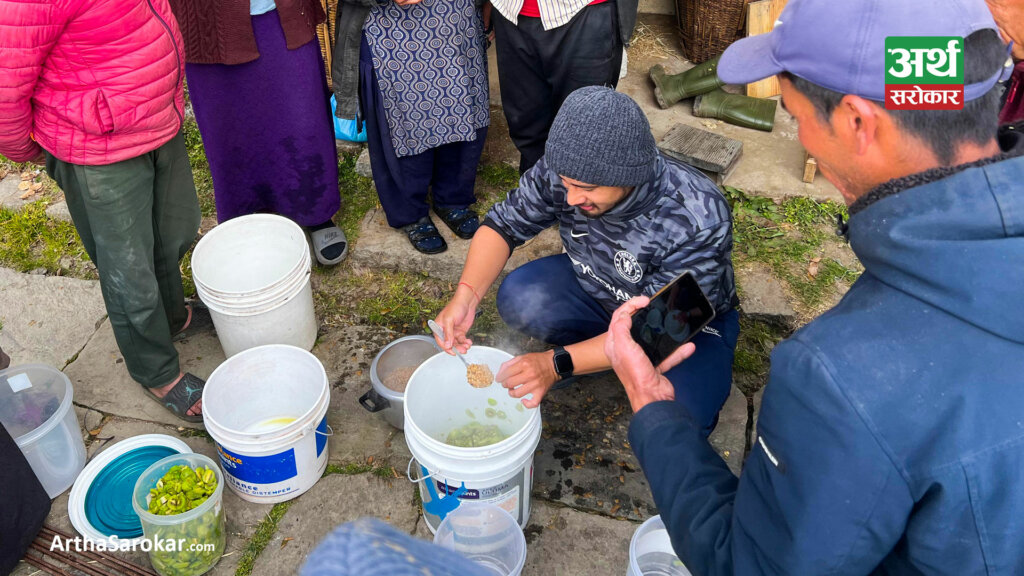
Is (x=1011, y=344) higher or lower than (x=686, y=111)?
higher

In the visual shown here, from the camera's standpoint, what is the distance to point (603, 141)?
2379 mm

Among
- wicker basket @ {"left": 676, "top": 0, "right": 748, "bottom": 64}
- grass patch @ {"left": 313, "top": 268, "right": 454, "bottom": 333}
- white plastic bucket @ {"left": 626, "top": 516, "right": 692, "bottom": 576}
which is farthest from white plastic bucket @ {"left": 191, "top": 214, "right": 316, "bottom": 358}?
wicker basket @ {"left": 676, "top": 0, "right": 748, "bottom": 64}

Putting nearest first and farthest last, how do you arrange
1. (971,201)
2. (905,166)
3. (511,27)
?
(971,201), (905,166), (511,27)

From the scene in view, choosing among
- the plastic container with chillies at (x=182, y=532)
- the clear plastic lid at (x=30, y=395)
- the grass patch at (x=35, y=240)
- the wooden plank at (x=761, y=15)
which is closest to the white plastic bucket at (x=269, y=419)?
the plastic container with chillies at (x=182, y=532)

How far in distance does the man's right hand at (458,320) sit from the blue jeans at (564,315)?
351mm

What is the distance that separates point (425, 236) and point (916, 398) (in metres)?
2.94

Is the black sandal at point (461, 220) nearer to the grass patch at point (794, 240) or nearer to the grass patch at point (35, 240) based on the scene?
the grass patch at point (794, 240)

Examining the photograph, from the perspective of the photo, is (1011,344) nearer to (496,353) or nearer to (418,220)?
(496,353)

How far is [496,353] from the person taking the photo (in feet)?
9.01

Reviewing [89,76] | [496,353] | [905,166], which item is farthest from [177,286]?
[905,166]

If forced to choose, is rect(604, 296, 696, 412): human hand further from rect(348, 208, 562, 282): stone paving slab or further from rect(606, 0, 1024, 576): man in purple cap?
rect(348, 208, 562, 282): stone paving slab

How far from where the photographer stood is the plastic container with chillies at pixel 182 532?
256 centimetres

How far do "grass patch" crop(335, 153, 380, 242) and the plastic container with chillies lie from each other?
175 centimetres

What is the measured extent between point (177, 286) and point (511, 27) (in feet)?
6.43
